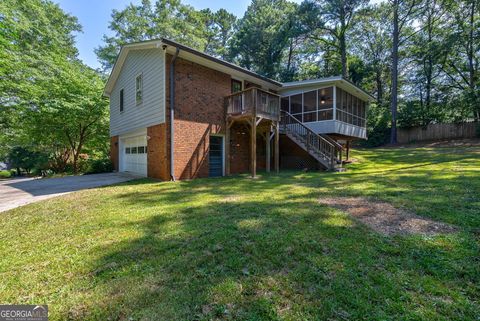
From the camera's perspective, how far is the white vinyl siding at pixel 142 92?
31.8 feet

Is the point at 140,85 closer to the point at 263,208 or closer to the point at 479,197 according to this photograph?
the point at 263,208

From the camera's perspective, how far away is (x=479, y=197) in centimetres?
487

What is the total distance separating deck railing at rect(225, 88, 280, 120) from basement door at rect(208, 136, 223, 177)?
1.48 m

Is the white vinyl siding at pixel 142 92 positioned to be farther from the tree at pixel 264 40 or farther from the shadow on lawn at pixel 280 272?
the tree at pixel 264 40

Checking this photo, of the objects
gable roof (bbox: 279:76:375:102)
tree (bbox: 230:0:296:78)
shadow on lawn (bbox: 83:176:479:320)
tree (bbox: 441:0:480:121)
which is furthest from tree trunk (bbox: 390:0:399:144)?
shadow on lawn (bbox: 83:176:479:320)

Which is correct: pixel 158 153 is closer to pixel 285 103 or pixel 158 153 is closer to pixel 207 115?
pixel 207 115

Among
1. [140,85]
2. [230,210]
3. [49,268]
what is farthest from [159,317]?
[140,85]

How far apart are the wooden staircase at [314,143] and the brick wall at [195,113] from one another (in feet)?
13.5

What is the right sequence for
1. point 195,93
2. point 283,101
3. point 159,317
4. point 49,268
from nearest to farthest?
point 159,317 < point 49,268 < point 195,93 < point 283,101

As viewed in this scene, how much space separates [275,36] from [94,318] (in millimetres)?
27903

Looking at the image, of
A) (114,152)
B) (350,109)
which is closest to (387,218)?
(350,109)

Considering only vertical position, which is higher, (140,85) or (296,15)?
(296,15)

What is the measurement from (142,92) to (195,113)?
3.10 meters

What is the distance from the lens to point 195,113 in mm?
A: 10188
